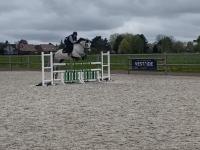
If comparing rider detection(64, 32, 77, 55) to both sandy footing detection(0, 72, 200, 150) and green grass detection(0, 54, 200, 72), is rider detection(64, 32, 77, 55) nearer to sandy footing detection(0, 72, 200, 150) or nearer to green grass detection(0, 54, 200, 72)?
green grass detection(0, 54, 200, 72)

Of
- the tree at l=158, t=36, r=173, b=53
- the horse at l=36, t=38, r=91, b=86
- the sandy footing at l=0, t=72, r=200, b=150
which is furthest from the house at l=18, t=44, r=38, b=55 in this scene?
the sandy footing at l=0, t=72, r=200, b=150

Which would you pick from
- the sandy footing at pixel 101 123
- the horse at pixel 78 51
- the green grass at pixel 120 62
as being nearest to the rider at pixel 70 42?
the horse at pixel 78 51

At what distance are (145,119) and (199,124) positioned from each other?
1190 millimetres

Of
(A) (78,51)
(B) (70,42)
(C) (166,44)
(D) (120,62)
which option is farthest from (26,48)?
(B) (70,42)

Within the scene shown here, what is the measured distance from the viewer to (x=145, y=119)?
9.81 meters

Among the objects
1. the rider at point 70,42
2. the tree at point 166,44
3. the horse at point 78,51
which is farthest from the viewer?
the tree at point 166,44

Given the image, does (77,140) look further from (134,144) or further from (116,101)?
(116,101)

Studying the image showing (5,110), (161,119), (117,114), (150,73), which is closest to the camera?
(161,119)

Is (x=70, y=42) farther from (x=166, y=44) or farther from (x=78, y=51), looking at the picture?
(x=166, y=44)

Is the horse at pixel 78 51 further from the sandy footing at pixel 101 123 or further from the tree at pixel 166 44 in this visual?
the tree at pixel 166 44

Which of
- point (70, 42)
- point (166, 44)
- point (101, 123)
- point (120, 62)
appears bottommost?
point (101, 123)

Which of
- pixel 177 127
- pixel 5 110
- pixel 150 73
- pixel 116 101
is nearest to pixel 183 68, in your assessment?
pixel 150 73

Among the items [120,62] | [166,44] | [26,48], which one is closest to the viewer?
[120,62]

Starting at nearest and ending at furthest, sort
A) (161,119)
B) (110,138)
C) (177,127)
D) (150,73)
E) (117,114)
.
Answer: (110,138), (177,127), (161,119), (117,114), (150,73)
